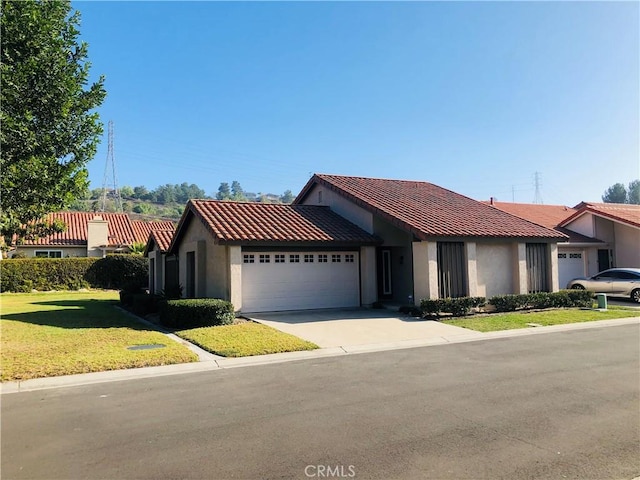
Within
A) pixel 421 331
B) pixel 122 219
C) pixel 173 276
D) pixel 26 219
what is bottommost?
pixel 421 331

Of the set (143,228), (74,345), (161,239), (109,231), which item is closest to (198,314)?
(74,345)

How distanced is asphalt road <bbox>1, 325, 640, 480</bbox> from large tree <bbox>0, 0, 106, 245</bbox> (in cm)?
475

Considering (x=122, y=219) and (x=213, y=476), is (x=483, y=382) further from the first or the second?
(x=122, y=219)

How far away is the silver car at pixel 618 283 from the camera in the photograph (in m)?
22.2

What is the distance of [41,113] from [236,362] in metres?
7.15

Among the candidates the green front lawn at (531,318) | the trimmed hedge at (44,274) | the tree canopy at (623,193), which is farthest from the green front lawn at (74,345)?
the tree canopy at (623,193)

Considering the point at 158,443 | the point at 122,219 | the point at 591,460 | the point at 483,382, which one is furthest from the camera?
the point at 122,219

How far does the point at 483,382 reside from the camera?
819 centimetres

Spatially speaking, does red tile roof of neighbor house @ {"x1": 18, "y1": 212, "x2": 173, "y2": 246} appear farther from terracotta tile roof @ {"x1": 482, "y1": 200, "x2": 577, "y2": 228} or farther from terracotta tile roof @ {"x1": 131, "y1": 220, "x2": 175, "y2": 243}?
terracotta tile roof @ {"x1": 482, "y1": 200, "x2": 577, "y2": 228}

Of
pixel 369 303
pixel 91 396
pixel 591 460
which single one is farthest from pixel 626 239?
pixel 91 396

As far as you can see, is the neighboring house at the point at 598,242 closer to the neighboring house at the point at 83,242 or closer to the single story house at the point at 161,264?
the single story house at the point at 161,264

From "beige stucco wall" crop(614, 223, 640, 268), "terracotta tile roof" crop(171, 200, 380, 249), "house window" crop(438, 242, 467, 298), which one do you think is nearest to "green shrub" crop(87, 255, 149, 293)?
"terracotta tile roof" crop(171, 200, 380, 249)

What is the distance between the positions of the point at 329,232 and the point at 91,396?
1233 centimetres

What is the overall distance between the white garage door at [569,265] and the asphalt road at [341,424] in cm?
1908
